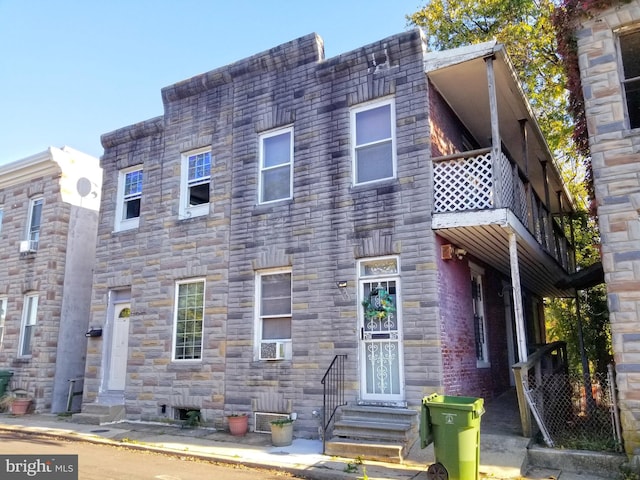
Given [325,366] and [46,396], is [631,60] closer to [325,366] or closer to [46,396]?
[325,366]

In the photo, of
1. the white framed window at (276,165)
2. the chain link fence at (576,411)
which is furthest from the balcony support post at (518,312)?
the white framed window at (276,165)

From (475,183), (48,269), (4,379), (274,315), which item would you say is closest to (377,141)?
(475,183)

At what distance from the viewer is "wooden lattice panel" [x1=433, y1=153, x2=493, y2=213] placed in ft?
29.5

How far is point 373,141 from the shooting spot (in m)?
10.4

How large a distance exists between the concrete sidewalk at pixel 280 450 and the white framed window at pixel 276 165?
509 centimetres

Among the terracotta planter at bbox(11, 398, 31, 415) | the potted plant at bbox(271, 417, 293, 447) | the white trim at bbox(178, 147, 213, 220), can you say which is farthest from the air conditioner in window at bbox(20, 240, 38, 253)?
the potted plant at bbox(271, 417, 293, 447)

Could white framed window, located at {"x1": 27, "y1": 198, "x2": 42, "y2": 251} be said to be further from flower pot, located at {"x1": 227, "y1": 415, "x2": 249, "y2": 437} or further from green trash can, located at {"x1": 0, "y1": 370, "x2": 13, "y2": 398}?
flower pot, located at {"x1": 227, "y1": 415, "x2": 249, "y2": 437}

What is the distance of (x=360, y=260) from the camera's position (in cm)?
995

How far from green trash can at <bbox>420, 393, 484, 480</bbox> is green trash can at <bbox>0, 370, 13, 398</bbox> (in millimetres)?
13484

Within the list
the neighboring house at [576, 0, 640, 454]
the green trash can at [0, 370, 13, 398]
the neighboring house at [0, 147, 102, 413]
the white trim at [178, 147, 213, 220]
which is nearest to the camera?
the neighboring house at [576, 0, 640, 454]

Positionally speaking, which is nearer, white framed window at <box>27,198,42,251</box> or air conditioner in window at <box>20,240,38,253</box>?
air conditioner in window at <box>20,240,38,253</box>

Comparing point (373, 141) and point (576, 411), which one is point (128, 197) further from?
point (576, 411)

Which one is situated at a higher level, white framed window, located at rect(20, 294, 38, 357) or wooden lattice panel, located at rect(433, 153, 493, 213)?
wooden lattice panel, located at rect(433, 153, 493, 213)

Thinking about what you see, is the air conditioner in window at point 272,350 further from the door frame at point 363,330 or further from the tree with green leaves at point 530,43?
the tree with green leaves at point 530,43
